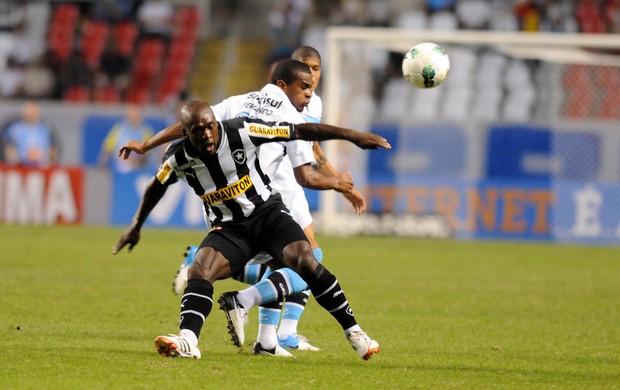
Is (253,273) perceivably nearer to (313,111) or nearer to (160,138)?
(313,111)

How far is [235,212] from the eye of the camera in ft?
24.3

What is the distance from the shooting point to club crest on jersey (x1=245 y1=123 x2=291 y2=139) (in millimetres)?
7129

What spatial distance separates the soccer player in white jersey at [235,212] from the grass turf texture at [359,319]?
271 millimetres

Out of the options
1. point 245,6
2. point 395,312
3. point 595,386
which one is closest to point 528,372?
point 595,386

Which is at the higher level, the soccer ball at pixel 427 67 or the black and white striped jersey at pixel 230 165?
the soccer ball at pixel 427 67

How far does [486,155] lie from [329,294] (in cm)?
1412

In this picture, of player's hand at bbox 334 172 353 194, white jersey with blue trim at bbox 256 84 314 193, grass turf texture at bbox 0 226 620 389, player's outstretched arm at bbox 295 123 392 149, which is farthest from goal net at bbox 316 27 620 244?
player's outstretched arm at bbox 295 123 392 149

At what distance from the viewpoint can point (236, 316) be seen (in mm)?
7387

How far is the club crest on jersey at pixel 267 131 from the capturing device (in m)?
7.13

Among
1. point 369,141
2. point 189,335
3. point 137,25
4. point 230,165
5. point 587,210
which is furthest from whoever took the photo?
point 137,25

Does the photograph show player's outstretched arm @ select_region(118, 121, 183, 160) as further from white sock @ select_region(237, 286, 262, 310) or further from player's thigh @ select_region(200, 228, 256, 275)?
white sock @ select_region(237, 286, 262, 310)

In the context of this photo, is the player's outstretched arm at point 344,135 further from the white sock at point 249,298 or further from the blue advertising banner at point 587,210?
the blue advertising banner at point 587,210

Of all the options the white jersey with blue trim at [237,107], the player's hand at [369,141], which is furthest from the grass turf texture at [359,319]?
the white jersey with blue trim at [237,107]

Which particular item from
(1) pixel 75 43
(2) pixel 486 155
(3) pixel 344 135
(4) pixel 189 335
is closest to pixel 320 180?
(3) pixel 344 135
